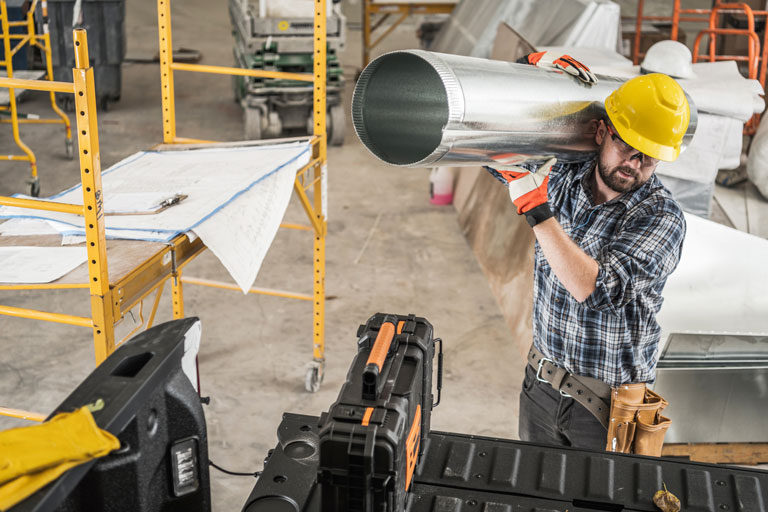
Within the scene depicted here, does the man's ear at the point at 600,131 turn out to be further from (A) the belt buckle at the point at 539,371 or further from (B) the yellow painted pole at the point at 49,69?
(B) the yellow painted pole at the point at 49,69

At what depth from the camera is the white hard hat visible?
175 inches

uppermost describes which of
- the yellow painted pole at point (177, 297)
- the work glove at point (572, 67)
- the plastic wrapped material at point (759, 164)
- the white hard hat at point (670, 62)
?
the work glove at point (572, 67)

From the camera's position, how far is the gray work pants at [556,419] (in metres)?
2.56

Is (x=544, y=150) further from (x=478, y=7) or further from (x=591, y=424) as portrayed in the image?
(x=478, y=7)

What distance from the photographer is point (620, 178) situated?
87.7 inches

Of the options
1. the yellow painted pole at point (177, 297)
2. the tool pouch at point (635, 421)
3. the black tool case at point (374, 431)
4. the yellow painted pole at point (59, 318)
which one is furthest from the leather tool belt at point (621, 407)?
the yellow painted pole at point (177, 297)

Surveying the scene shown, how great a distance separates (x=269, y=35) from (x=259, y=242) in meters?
5.06

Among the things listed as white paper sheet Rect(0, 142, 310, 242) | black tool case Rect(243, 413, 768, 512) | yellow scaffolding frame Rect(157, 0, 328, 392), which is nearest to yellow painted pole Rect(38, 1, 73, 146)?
yellow scaffolding frame Rect(157, 0, 328, 392)

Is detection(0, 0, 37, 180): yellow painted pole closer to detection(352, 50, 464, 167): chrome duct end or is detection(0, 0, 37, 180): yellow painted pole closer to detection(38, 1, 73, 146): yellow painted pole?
detection(38, 1, 73, 146): yellow painted pole

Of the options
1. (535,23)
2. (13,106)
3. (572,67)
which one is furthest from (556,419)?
(535,23)

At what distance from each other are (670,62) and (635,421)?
2.68 meters

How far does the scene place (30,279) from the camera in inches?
87.6

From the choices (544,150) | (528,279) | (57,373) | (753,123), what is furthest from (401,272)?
(544,150)

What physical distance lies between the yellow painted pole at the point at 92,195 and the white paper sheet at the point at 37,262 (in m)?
0.18
